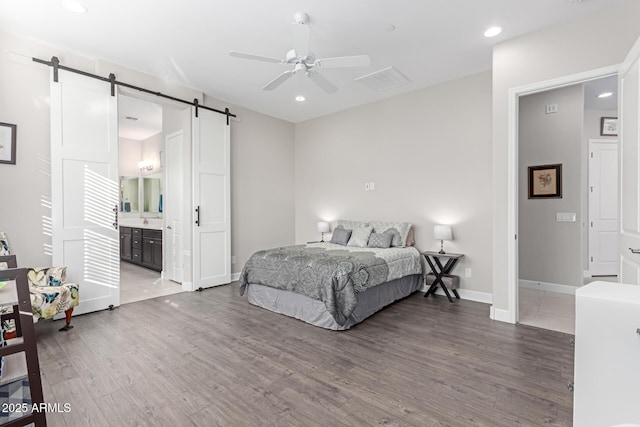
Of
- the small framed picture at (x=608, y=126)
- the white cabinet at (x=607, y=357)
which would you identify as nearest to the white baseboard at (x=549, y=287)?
the small framed picture at (x=608, y=126)

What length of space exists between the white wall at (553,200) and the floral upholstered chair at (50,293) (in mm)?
5963

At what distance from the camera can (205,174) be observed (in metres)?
4.75

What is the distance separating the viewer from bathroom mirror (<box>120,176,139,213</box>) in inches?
289

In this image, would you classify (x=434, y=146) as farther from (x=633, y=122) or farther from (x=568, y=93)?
(x=633, y=122)

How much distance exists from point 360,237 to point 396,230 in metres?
0.56

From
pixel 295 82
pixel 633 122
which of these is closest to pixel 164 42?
pixel 295 82

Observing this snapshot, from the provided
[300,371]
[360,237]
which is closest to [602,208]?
[360,237]

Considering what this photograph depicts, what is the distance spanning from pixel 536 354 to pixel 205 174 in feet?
15.2

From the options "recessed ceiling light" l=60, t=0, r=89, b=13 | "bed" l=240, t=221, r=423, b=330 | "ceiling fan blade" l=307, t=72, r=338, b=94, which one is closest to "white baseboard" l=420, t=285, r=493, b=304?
"bed" l=240, t=221, r=423, b=330

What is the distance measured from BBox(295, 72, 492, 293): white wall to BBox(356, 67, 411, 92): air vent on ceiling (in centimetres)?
45

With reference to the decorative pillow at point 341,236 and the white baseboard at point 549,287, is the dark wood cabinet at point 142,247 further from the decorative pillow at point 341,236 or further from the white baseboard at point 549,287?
the white baseboard at point 549,287

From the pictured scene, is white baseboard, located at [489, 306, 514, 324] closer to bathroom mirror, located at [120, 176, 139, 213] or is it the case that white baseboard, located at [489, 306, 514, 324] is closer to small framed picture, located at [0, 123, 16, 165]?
small framed picture, located at [0, 123, 16, 165]

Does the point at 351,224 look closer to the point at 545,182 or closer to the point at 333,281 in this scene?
the point at 333,281

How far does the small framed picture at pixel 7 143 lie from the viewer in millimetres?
3080
